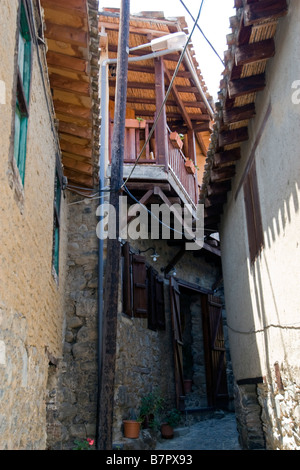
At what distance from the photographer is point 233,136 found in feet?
20.7

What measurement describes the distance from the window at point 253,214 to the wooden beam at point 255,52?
138 cm

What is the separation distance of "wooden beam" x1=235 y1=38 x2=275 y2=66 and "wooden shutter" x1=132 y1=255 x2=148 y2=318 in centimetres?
455

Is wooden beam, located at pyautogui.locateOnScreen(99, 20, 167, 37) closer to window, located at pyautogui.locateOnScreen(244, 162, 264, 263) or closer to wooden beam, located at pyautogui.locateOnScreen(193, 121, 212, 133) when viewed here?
wooden beam, located at pyautogui.locateOnScreen(193, 121, 212, 133)

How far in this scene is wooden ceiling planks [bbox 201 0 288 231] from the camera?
14.6 ft

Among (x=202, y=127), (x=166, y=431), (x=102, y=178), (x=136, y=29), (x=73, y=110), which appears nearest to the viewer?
(x=73, y=110)

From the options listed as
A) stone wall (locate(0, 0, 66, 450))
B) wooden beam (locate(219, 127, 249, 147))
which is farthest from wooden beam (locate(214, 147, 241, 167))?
stone wall (locate(0, 0, 66, 450))

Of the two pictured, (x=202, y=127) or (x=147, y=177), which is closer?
(x=147, y=177)

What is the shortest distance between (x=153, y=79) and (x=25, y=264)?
755 cm

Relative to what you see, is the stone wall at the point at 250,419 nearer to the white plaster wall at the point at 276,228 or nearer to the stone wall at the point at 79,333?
the white plaster wall at the point at 276,228

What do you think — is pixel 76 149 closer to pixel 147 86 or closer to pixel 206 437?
pixel 147 86

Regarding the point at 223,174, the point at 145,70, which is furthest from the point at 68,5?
the point at 145,70

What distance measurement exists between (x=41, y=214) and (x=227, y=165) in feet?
10.3

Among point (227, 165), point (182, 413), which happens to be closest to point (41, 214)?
point (227, 165)
